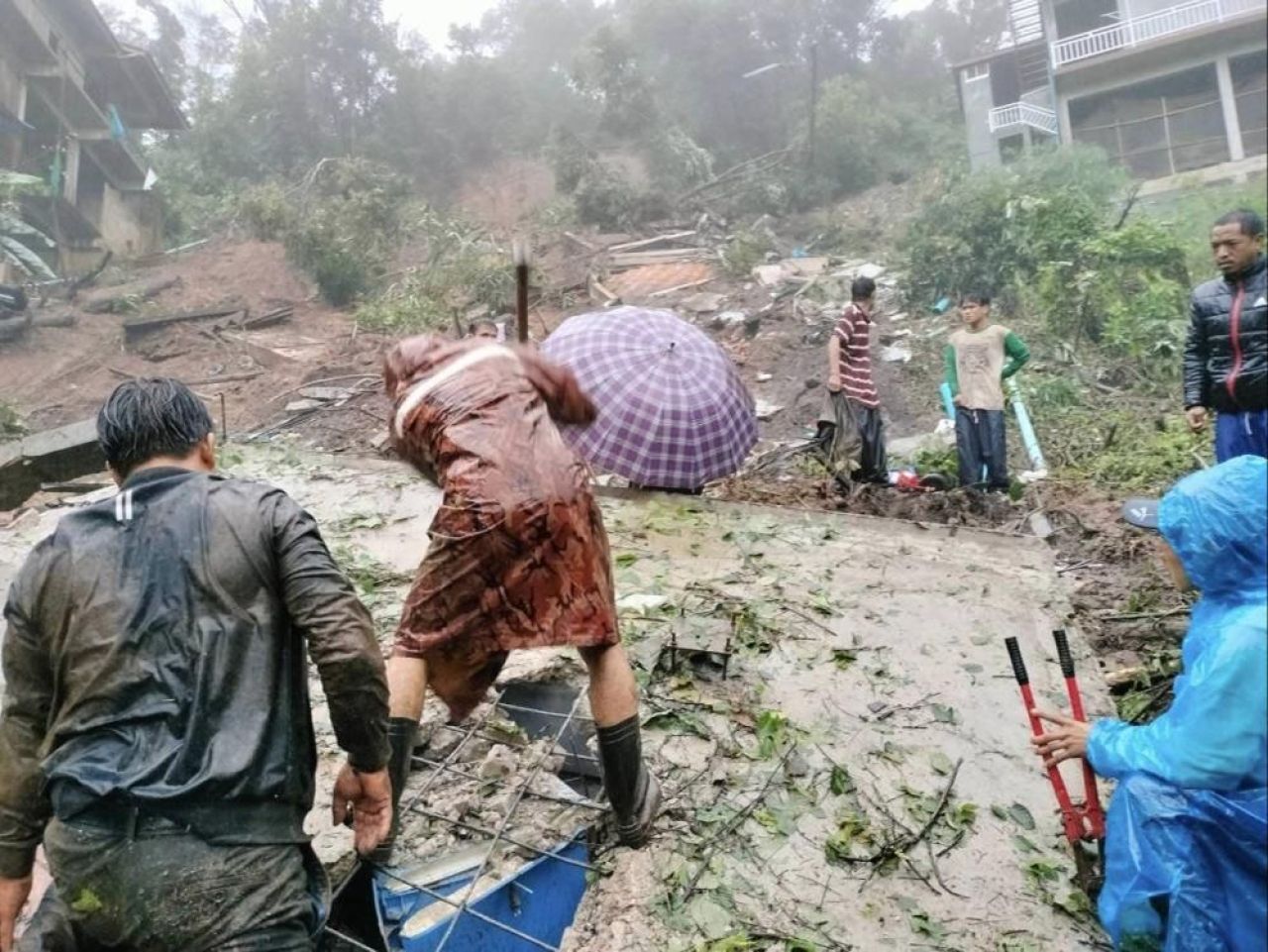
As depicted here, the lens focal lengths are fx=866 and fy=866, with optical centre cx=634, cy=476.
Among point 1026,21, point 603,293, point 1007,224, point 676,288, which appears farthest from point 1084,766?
point 676,288

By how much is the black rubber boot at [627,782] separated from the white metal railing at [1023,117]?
412 cm

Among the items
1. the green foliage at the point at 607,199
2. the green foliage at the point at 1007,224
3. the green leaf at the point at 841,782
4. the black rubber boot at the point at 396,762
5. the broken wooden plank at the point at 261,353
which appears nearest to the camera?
the black rubber boot at the point at 396,762

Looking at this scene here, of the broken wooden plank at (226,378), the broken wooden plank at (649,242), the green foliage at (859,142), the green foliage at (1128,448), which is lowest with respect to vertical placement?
the green foliage at (1128,448)

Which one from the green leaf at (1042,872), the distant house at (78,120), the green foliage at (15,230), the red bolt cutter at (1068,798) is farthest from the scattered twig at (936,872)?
the distant house at (78,120)

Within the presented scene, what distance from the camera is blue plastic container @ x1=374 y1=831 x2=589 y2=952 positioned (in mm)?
2240

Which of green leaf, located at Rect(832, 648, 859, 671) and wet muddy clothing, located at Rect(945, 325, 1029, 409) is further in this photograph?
wet muddy clothing, located at Rect(945, 325, 1029, 409)

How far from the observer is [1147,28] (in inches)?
120

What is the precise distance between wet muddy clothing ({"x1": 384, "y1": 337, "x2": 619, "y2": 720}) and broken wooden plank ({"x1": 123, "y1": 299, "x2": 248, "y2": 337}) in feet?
43.9

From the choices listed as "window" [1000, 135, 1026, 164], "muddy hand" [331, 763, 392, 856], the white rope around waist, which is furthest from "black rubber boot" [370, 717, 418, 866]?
"window" [1000, 135, 1026, 164]

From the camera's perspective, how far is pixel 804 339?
39.8 feet

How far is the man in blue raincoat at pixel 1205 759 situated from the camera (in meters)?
1.56

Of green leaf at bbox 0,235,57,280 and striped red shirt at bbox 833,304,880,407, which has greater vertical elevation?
green leaf at bbox 0,235,57,280

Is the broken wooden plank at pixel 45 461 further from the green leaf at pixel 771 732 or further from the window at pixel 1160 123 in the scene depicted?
the window at pixel 1160 123

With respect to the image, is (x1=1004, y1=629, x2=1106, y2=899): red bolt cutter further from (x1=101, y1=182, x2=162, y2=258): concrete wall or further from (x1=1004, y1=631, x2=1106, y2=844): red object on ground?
(x1=101, y1=182, x2=162, y2=258): concrete wall
